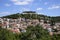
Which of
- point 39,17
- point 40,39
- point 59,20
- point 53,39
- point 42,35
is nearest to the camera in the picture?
point 40,39

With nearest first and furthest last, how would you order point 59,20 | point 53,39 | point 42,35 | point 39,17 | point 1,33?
point 1,33, point 42,35, point 53,39, point 59,20, point 39,17

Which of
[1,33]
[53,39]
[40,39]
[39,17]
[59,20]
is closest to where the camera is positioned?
[1,33]

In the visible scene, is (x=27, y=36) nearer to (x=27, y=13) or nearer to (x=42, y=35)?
(x=42, y=35)

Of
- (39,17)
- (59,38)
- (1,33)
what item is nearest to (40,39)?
(1,33)

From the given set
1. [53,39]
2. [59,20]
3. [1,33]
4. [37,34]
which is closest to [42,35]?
[37,34]

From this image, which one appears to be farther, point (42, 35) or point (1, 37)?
point (42, 35)

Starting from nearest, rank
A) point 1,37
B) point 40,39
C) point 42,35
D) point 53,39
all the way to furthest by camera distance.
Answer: point 1,37 → point 40,39 → point 42,35 → point 53,39

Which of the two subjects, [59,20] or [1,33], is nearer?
[1,33]

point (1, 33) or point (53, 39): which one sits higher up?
point (1, 33)

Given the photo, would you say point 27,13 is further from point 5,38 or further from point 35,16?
point 5,38
